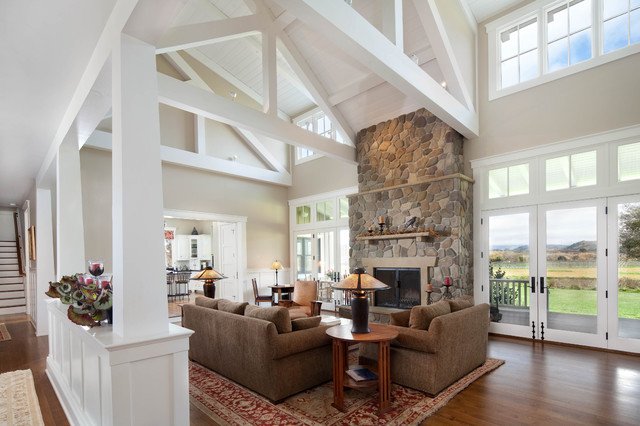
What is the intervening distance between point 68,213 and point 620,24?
26.0ft

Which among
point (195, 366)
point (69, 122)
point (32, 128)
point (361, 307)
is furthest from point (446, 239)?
point (32, 128)

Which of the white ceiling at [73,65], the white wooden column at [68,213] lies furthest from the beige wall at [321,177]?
the white wooden column at [68,213]

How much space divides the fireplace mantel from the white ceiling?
2.96 m

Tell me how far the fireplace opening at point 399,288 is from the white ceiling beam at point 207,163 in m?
3.97

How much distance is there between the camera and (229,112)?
5566 millimetres

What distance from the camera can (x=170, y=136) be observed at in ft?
26.4

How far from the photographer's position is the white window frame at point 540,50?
538 cm

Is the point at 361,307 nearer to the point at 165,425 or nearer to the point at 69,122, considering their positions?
the point at 165,425

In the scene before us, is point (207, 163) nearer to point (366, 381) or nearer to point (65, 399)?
point (65, 399)

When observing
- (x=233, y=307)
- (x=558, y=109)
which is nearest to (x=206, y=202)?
(x=233, y=307)

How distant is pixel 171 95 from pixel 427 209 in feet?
15.3

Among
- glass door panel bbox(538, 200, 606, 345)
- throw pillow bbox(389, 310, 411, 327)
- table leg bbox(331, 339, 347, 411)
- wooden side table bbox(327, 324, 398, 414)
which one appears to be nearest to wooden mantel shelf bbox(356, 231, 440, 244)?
glass door panel bbox(538, 200, 606, 345)

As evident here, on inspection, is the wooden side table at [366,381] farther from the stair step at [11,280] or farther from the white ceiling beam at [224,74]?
the stair step at [11,280]

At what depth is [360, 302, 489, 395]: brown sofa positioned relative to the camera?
140 inches
